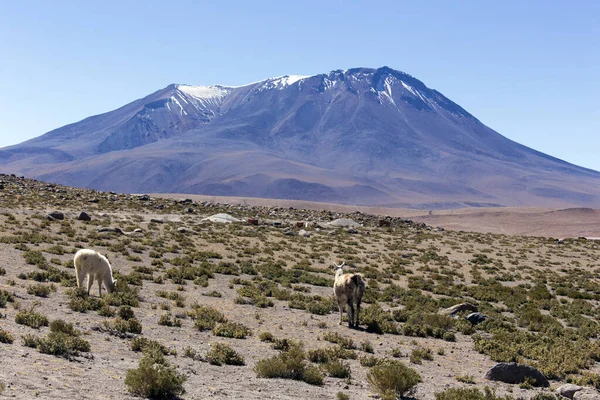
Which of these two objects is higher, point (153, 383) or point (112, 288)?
point (112, 288)

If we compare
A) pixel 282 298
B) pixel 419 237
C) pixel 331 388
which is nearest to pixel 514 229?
pixel 419 237

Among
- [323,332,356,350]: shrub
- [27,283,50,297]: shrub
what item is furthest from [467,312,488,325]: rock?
[27,283,50,297]: shrub

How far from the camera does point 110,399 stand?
335 inches

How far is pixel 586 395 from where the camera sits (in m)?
10.9

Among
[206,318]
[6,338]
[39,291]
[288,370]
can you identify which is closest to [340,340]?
[288,370]

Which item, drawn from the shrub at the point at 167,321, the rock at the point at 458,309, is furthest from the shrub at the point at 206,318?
the rock at the point at 458,309

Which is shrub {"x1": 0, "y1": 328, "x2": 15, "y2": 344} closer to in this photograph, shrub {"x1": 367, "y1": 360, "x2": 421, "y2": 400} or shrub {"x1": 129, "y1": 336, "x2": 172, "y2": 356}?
shrub {"x1": 129, "y1": 336, "x2": 172, "y2": 356}

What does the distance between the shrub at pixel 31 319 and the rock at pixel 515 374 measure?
32.1 ft

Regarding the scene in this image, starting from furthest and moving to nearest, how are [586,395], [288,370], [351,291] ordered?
[351,291]
[288,370]
[586,395]

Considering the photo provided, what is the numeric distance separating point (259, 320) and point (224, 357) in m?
4.97

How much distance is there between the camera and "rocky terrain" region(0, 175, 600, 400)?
10.4 m

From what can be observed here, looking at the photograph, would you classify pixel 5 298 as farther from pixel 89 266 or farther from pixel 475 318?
pixel 475 318

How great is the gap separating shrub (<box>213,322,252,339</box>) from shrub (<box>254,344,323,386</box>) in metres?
2.91

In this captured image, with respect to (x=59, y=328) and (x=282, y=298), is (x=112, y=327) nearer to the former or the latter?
(x=59, y=328)
